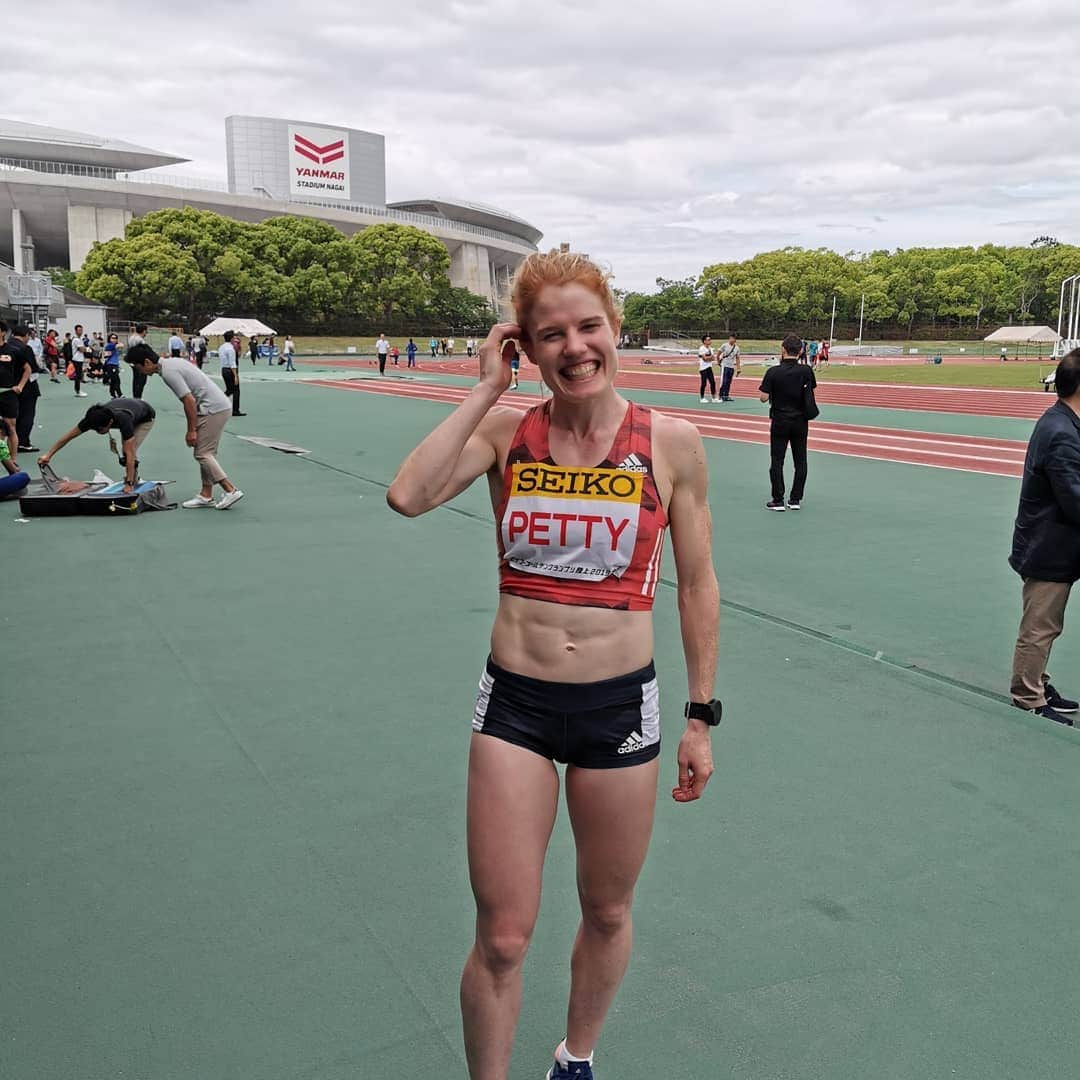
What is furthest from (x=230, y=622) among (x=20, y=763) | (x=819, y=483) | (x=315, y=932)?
(x=819, y=483)

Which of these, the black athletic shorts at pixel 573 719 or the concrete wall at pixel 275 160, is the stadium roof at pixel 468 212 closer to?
the concrete wall at pixel 275 160

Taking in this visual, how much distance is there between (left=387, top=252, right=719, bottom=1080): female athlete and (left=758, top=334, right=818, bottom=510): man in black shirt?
841cm

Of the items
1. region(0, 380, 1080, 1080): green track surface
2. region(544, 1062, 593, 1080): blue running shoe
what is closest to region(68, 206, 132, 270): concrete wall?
region(0, 380, 1080, 1080): green track surface

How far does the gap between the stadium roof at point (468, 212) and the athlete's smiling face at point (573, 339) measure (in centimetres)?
11706

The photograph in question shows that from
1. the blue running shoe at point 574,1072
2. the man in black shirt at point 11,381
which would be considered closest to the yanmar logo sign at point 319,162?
the man in black shirt at point 11,381

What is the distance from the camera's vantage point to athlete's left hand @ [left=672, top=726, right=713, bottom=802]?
8.22 ft

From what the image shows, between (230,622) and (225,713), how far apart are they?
165 centimetres

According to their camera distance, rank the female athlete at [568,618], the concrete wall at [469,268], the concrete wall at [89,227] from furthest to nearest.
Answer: the concrete wall at [469,268]
the concrete wall at [89,227]
the female athlete at [568,618]

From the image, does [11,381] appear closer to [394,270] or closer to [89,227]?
[394,270]

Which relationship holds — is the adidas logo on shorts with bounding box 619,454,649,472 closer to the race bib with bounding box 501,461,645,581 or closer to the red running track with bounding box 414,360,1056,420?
the race bib with bounding box 501,461,645,581

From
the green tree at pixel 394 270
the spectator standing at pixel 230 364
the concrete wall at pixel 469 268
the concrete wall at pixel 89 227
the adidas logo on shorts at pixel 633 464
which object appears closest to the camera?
the adidas logo on shorts at pixel 633 464

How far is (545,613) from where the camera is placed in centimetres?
233

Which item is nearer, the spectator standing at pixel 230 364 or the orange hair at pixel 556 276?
the orange hair at pixel 556 276

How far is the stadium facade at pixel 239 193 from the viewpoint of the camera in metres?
81.9
